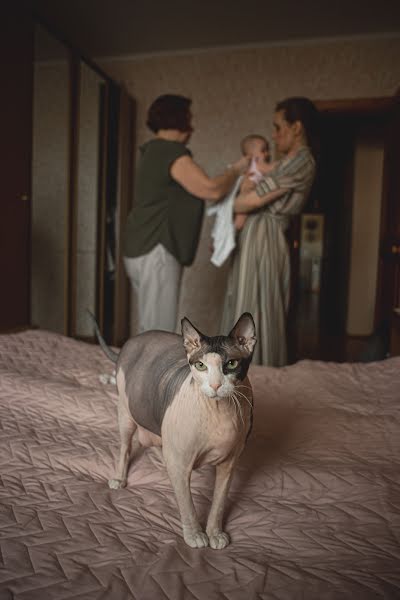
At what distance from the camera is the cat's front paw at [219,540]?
0.76 m

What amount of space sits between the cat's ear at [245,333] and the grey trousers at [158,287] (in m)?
1.20

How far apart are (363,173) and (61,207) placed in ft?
11.1

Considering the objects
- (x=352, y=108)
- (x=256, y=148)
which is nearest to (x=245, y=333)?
(x=256, y=148)

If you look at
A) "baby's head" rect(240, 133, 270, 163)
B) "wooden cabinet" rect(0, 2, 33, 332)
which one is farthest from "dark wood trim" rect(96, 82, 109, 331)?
"baby's head" rect(240, 133, 270, 163)

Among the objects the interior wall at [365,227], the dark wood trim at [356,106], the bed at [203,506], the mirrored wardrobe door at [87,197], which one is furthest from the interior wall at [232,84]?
the bed at [203,506]

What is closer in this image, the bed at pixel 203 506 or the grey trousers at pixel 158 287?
the bed at pixel 203 506

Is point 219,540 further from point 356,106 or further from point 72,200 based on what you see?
point 356,106

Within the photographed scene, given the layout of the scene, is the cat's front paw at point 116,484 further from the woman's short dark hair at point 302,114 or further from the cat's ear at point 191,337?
the woman's short dark hair at point 302,114

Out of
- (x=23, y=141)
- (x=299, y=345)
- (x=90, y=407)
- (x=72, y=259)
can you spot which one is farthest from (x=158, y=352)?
(x=299, y=345)

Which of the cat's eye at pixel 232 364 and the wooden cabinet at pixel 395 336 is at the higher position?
the cat's eye at pixel 232 364

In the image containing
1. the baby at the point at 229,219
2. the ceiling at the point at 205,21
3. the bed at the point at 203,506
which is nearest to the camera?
the bed at the point at 203,506

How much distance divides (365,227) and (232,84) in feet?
7.02

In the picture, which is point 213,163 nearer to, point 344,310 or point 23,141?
point 23,141

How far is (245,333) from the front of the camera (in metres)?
0.75
